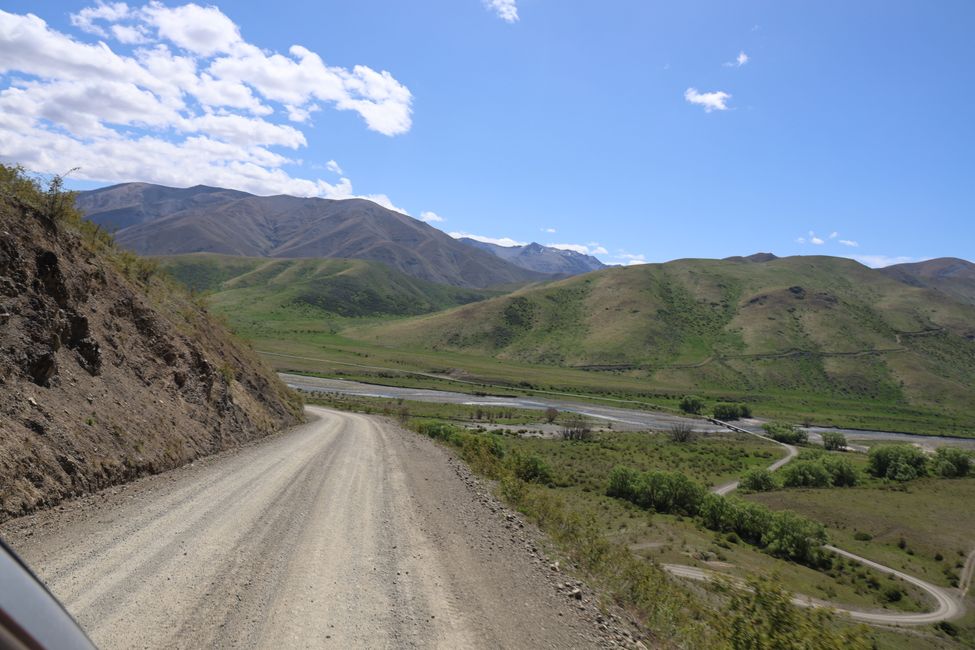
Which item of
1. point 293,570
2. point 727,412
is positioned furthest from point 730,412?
point 293,570

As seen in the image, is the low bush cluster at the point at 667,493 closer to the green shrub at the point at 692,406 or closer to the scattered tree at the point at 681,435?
the scattered tree at the point at 681,435

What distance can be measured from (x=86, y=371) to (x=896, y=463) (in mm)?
90799

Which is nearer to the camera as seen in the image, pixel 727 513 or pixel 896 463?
pixel 727 513

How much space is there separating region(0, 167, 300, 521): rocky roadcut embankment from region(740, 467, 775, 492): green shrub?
58.3 m

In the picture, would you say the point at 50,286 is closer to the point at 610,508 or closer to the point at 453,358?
the point at 610,508

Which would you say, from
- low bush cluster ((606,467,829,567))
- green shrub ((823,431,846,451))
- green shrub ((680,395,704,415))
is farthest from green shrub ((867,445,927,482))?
green shrub ((680,395,704,415))

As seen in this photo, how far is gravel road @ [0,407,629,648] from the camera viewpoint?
23.7 feet

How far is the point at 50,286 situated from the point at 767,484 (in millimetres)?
69411

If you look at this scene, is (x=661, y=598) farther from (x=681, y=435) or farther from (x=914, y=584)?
(x=681, y=435)

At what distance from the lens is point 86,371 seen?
1525cm

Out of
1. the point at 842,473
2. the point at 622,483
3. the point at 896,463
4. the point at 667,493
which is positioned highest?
the point at 896,463

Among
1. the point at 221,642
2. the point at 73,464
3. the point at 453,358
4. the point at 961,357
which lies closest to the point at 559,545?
the point at 221,642

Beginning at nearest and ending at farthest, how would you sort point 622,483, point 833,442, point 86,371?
point 86,371 < point 622,483 < point 833,442

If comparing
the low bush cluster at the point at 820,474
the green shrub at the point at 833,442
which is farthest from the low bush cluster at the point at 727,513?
the green shrub at the point at 833,442
